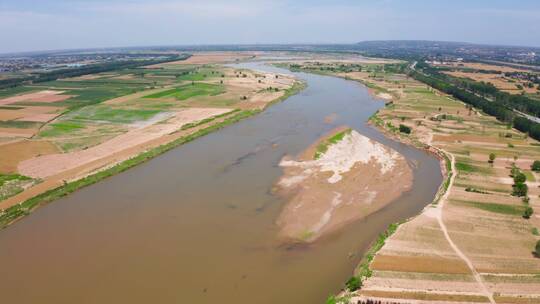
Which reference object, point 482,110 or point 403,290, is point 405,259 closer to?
point 403,290

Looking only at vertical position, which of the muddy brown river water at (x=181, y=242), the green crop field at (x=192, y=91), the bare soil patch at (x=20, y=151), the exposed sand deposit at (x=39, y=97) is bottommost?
the muddy brown river water at (x=181, y=242)

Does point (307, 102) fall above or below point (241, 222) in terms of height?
above

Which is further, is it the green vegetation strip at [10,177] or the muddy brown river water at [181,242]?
the green vegetation strip at [10,177]

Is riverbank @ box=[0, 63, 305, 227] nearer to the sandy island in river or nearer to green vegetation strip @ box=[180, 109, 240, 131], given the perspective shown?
green vegetation strip @ box=[180, 109, 240, 131]

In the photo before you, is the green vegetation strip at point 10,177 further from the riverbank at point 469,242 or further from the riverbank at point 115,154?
the riverbank at point 469,242

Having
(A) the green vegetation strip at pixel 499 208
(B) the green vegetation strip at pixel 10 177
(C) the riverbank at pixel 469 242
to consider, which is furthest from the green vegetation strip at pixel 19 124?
(A) the green vegetation strip at pixel 499 208

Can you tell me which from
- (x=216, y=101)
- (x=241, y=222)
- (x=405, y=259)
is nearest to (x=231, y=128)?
(x=216, y=101)

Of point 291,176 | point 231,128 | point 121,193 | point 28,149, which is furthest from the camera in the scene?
point 231,128
